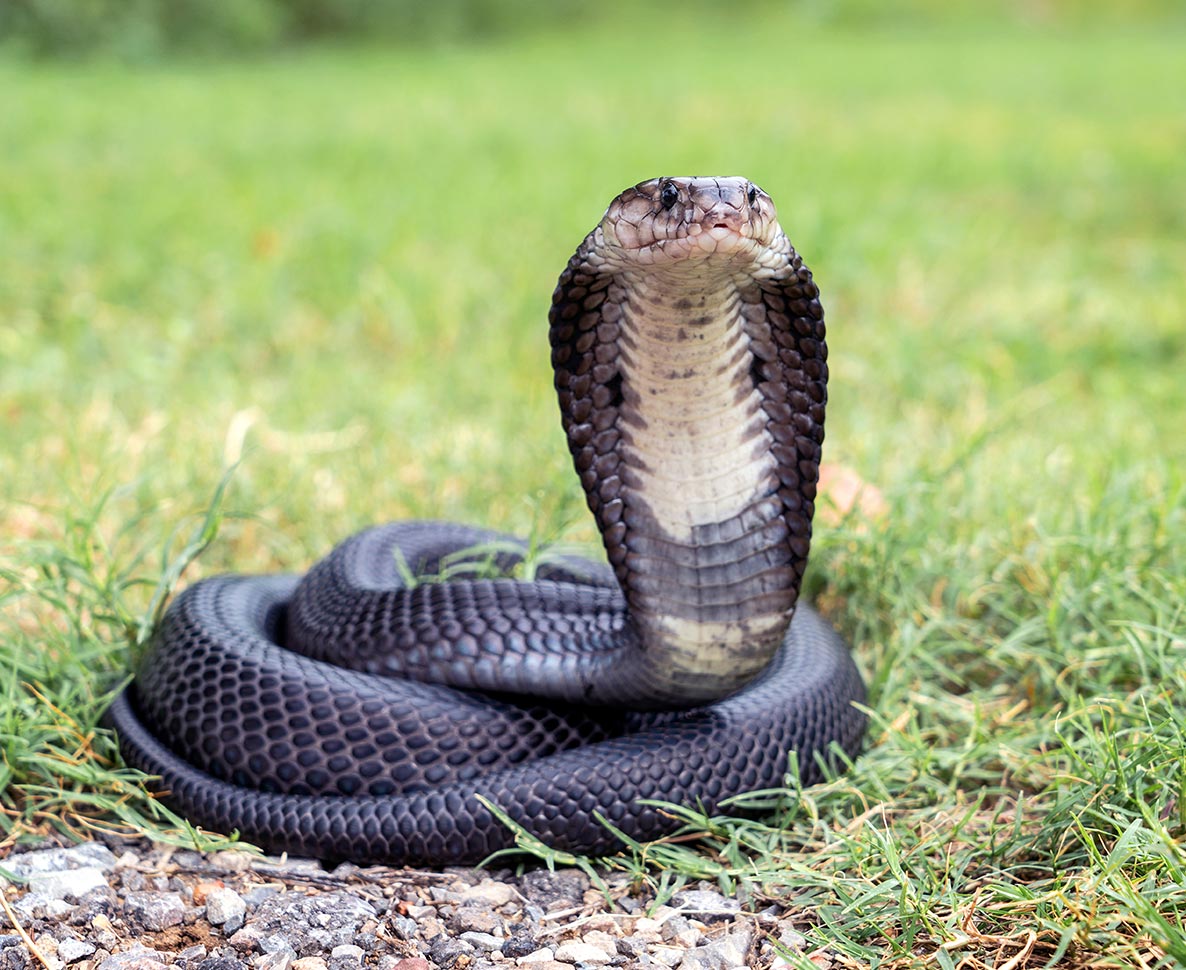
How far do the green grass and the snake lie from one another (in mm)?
149

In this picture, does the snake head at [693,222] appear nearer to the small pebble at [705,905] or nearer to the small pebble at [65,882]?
the small pebble at [705,905]

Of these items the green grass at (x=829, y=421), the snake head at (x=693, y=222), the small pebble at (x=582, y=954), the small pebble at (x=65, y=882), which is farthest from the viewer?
the green grass at (x=829, y=421)

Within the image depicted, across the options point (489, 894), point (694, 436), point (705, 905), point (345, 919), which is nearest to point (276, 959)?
point (345, 919)

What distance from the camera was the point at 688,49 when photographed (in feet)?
78.1

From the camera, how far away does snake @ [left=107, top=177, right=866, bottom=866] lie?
7.98 feet

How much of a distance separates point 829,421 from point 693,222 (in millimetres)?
3082

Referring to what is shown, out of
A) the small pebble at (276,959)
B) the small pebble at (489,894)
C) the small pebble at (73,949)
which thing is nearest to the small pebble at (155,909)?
the small pebble at (73,949)

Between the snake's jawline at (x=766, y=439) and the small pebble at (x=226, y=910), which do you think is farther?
the snake's jawline at (x=766, y=439)

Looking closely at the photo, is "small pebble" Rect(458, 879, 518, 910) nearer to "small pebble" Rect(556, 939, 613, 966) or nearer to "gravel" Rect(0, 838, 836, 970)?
"gravel" Rect(0, 838, 836, 970)

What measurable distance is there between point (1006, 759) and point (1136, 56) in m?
21.9

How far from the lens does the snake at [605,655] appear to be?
2.43 m

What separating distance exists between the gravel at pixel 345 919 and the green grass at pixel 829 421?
13 centimetres

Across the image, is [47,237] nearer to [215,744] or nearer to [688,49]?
[215,744]

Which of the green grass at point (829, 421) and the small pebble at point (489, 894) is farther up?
the green grass at point (829, 421)
